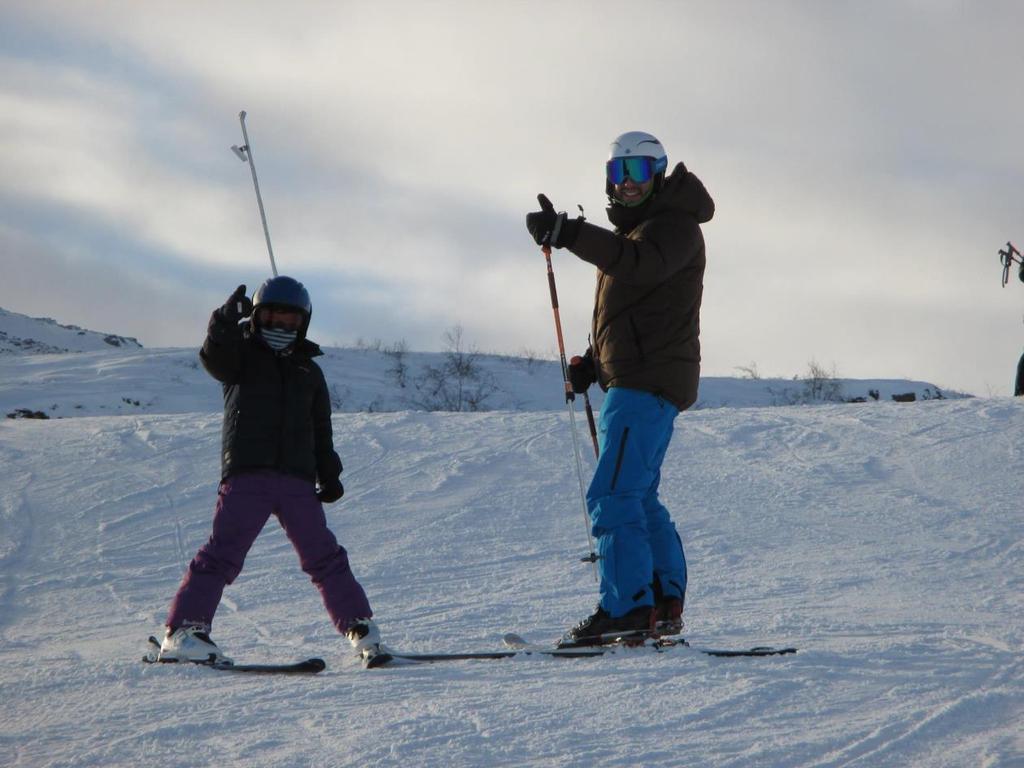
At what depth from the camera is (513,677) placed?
3641 mm

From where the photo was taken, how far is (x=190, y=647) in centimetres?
424

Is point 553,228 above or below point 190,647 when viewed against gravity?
above

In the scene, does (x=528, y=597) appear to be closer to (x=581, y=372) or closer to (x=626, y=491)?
(x=581, y=372)

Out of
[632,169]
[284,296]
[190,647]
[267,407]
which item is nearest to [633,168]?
[632,169]

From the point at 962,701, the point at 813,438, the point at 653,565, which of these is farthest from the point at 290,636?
the point at 813,438

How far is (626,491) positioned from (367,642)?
1.07 m

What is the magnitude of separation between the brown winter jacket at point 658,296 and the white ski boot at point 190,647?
68.6 inches

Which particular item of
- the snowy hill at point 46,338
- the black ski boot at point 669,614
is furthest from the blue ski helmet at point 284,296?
the snowy hill at point 46,338

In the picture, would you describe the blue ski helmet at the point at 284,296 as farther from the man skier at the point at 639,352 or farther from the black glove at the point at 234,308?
the man skier at the point at 639,352

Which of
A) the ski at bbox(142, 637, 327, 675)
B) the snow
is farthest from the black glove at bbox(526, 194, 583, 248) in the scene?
the ski at bbox(142, 637, 327, 675)

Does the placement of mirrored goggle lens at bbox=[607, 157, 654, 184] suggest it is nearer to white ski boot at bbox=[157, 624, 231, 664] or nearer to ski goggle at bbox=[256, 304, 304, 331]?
ski goggle at bbox=[256, 304, 304, 331]

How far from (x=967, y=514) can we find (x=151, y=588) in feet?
16.5

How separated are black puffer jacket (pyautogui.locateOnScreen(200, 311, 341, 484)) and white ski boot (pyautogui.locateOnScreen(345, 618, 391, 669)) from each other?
23.7 inches

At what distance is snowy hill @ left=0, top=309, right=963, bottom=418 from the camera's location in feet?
59.1
